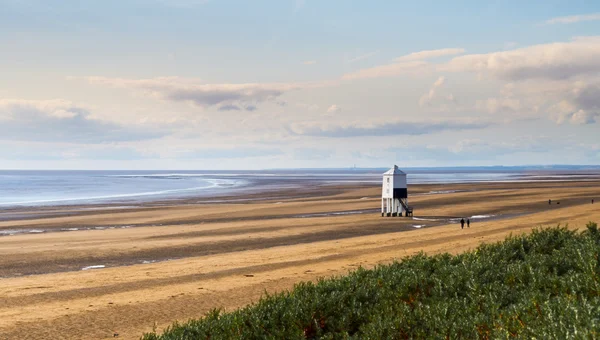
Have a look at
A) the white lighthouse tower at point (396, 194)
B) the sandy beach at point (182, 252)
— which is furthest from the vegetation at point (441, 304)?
the white lighthouse tower at point (396, 194)

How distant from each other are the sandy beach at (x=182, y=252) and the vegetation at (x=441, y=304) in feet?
17.6

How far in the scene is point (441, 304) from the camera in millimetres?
9000

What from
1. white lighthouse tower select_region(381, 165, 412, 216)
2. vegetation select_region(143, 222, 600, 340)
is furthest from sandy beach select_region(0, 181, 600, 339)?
vegetation select_region(143, 222, 600, 340)

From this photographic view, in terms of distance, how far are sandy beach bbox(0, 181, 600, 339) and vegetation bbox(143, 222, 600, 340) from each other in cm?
535

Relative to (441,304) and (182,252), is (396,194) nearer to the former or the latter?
(182,252)

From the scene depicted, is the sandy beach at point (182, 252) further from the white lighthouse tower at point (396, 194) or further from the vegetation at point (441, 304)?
the vegetation at point (441, 304)

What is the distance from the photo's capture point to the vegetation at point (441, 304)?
750 centimetres

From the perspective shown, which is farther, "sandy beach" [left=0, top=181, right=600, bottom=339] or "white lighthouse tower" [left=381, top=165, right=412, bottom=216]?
"white lighthouse tower" [left=381, top=165, right=412, bottom=216]

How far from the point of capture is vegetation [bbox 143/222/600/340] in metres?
7.50

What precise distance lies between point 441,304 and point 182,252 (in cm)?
2085

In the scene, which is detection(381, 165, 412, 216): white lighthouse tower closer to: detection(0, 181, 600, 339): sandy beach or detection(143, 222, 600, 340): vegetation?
detection(0, 181, 600, 339): sandy beach

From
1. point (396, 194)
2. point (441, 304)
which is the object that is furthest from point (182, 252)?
point (441, 304)

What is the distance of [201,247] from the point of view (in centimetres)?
2959

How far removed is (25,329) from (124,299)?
3.47m
